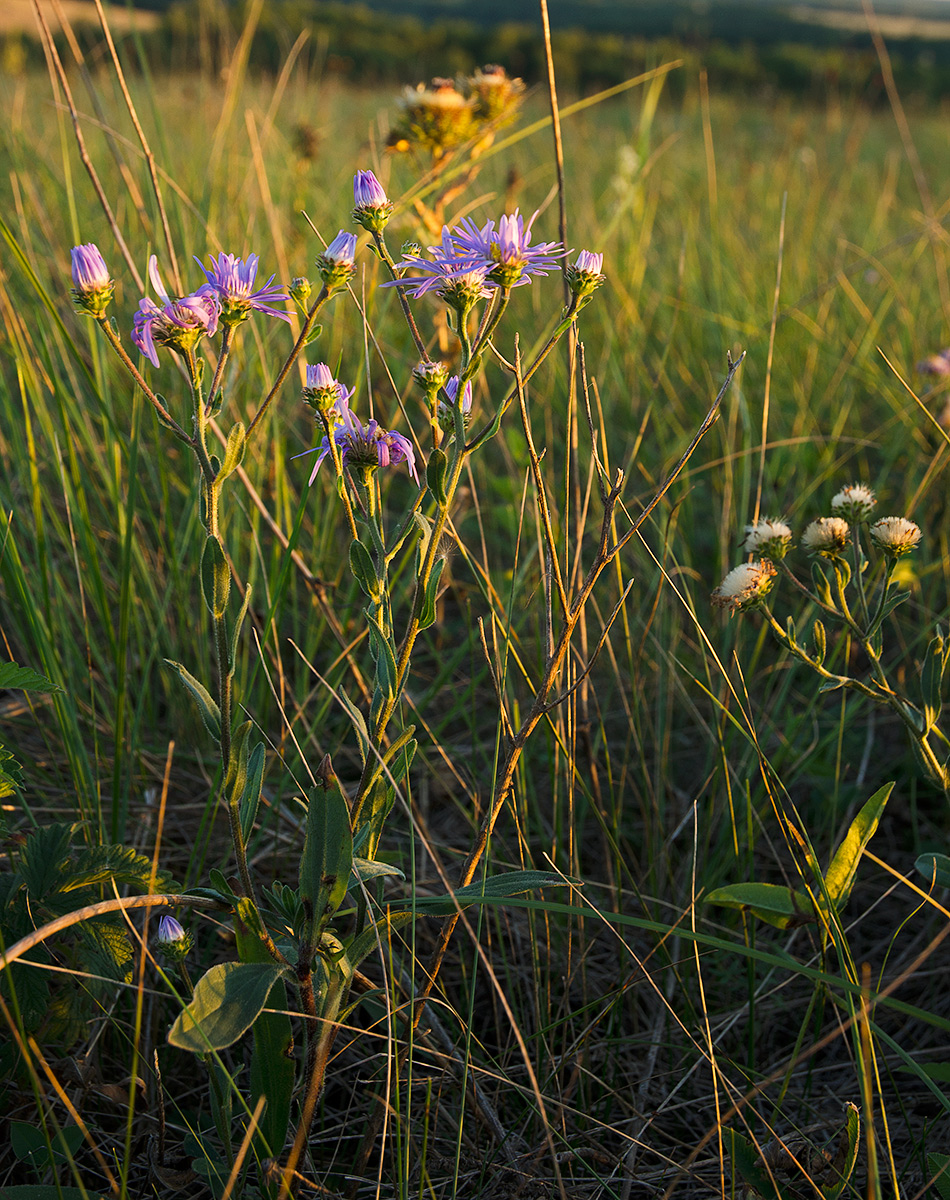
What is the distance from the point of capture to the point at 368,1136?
2.77ft

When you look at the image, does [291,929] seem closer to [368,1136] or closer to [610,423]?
[368,1136]

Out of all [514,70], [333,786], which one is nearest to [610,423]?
[333,786]

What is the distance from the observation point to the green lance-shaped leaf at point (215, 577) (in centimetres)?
73

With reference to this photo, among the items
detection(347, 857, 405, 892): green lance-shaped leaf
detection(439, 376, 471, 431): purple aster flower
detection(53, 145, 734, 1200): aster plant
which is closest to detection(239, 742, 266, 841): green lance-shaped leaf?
detection(53, 145, 734, 1200): aster plant

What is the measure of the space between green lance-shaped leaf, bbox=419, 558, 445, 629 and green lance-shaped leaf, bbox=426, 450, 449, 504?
0.20 ft

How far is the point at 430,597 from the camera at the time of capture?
0.78 m

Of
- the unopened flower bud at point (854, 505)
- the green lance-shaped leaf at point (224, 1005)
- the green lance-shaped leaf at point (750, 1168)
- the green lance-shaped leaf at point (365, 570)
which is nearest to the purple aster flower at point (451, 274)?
the green lance-shaped leaf at point (365, 570)

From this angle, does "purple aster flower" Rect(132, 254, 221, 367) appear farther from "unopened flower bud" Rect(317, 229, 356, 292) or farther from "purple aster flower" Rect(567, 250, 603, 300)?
"purple aster flower" Rect(567, 250, 603, 300)

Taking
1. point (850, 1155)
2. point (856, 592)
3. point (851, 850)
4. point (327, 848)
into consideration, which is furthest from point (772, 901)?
point (327, 848)

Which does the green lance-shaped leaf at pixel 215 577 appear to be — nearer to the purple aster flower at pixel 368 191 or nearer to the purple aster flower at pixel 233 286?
the purple aster flower at pixel 233 286

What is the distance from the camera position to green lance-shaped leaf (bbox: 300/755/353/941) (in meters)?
0.74

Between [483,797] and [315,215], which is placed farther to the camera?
[315,215]

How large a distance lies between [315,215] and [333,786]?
7.29 feet

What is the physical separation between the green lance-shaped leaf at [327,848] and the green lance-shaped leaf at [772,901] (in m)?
0.39
